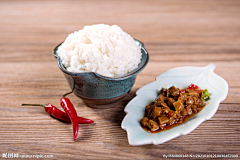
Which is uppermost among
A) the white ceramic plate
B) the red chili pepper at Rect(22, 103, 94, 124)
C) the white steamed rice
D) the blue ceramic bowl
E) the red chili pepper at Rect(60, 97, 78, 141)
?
the white steamed rice

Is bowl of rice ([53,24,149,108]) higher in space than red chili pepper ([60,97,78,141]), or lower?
higher

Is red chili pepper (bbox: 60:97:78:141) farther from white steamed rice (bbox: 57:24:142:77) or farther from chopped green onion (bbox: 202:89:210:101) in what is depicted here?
chopped green onion (bbox: 202:89:210:101)

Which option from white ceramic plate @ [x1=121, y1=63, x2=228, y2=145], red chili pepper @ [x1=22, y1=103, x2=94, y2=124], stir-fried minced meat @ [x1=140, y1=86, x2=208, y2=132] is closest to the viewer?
white ceramic plate @ [x1=121, y1=63, x2=228, y2=145]

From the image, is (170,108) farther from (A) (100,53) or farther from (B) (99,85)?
(A) (100,53)

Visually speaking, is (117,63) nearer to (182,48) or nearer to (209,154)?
(209,154)

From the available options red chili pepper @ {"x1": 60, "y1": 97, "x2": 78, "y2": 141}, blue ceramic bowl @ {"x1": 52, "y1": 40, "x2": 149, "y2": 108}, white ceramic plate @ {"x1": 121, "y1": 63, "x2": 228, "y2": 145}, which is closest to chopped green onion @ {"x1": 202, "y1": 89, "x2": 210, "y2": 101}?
white ceramic plate @ {"x1": 121, "y1": 63, "x2": 228, "y2": 145}

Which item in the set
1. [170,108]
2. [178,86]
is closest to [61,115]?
[170,108]

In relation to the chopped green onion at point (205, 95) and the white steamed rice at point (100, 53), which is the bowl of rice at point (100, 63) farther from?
the chopped green onion at point (205, 95)

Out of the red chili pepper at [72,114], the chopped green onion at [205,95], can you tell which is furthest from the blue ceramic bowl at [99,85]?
the chopped green onion at [205,95]
